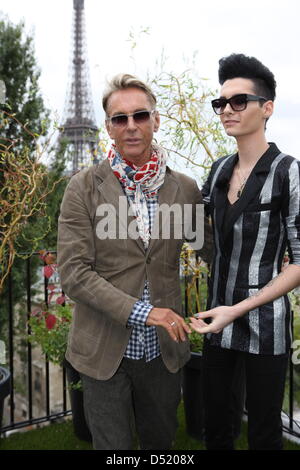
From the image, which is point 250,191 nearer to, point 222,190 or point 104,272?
point 222,190

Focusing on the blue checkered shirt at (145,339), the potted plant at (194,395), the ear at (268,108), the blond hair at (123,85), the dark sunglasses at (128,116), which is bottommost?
the potted plant at (194,395)

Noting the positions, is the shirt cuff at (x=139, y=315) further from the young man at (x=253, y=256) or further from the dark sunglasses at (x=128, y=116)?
the dark sunglasses at (x=128, y=116)

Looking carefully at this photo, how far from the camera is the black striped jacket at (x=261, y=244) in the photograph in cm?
192

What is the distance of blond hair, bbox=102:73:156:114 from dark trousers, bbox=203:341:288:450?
121 centimetres

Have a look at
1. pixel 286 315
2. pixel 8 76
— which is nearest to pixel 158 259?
pixel 286 315

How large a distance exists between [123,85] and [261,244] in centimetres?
93

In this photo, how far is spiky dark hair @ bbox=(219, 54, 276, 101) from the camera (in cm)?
201

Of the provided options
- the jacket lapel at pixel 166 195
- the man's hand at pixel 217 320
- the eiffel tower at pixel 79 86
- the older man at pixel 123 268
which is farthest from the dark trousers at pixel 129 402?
the eiffel tower at pixel 79 86

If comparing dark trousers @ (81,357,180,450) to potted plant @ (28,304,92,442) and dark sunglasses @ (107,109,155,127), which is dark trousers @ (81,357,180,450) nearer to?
dark sunglasses @ (107,109,155,127)

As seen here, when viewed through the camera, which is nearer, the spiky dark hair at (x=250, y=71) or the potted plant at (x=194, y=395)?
the spiky dark hair at (x=250, y=71)

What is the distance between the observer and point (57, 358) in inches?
140

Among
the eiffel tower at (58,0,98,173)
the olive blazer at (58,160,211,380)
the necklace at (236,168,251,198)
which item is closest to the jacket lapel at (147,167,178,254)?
the olive blazer at (58,160,211,380)

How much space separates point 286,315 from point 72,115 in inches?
1569

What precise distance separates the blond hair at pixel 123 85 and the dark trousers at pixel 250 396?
1.21 metres
